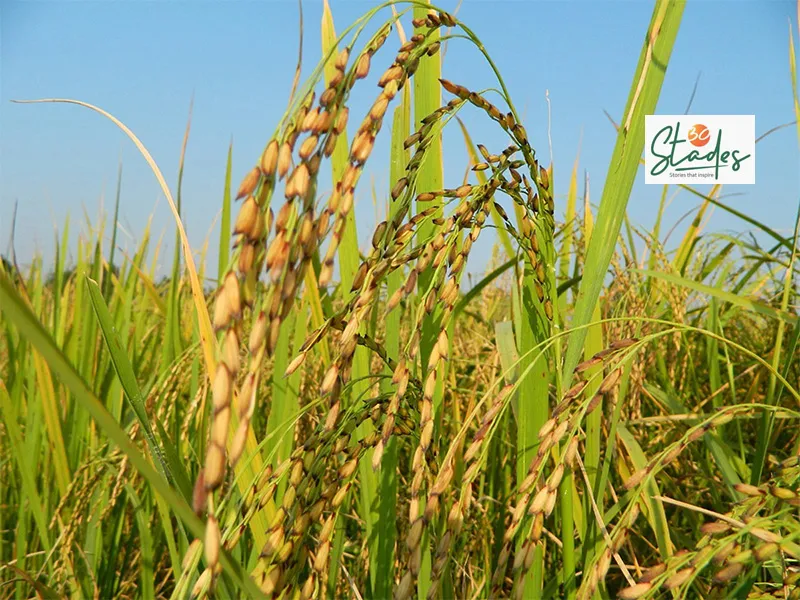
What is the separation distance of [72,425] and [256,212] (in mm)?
1437

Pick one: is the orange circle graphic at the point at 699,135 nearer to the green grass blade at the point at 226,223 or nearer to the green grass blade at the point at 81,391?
the green grass blade at the point at 226,223

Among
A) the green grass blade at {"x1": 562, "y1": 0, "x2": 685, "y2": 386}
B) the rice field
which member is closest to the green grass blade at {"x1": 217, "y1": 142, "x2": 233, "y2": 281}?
the rice field

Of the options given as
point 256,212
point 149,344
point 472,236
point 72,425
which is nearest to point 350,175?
point 256,212

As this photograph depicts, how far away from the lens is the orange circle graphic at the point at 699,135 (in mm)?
1661

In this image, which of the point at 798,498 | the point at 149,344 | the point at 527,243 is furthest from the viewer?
the point at 149,344

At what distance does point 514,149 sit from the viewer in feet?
2.53

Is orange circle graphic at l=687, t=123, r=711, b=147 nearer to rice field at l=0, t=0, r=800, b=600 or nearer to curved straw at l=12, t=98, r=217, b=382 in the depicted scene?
rice field at l=0, t=0, r=800, b=600

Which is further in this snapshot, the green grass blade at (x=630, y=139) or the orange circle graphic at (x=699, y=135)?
the orange circle graphic at (x=699, y=135)

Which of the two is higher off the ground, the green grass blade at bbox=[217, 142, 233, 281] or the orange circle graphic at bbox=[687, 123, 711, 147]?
the orange circle graphic at bbox=[687, 123, 711, 147]

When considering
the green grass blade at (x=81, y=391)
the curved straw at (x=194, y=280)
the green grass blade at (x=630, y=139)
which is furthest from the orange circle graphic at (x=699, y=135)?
the green grass blade at (x=81, y=391)

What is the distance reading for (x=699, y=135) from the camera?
1.68m

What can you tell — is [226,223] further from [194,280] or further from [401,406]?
[401,406]

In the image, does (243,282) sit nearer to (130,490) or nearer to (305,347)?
(305,347)

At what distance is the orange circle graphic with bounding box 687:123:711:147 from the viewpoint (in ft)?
5.45
